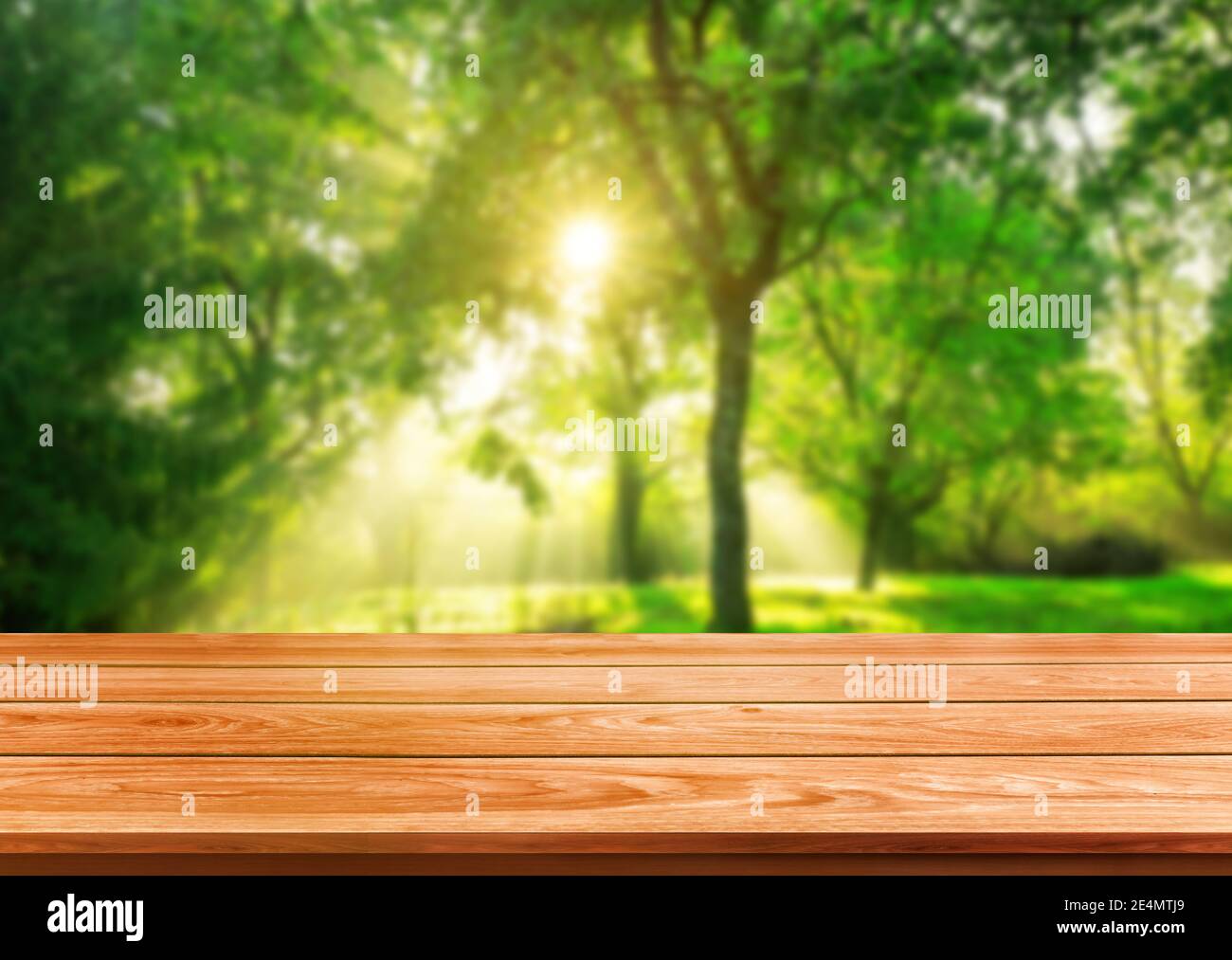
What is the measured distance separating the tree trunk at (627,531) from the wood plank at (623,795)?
4383mm

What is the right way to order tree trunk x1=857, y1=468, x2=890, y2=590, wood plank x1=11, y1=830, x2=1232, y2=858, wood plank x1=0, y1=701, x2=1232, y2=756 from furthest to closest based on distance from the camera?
1. tree trunk x1=857, y1=468, x2=890, y2=590
2. wood plank x1=0, y1=701, x2=1232, y2=756
3. wood plank x1=11, y1=830, x2=1232, y2=858

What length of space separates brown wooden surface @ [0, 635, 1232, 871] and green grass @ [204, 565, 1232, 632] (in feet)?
9.16

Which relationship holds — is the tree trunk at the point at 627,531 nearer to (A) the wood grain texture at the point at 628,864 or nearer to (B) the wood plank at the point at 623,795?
(B) the wood plank at the point at 623,795

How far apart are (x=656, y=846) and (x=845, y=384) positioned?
180 inches

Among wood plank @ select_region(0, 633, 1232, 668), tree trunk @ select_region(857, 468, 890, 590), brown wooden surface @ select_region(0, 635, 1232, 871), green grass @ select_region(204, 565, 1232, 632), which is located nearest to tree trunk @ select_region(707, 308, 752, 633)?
green grass @ select_region(204, 565, 1232, 632)

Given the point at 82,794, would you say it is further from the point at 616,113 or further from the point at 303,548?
the point at 303,548

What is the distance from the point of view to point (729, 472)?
4535 millimetres

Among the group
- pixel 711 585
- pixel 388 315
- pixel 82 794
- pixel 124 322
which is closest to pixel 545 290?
pixel 388 315

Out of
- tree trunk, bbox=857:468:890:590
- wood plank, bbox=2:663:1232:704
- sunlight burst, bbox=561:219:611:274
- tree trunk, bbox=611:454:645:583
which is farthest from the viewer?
tree trunk, bbox=611:454:645:583

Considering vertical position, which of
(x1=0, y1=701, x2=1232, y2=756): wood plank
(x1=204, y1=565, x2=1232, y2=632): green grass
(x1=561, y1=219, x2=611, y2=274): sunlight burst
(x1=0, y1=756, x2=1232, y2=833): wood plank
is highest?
(x1=561, y1=219, x2=611, y2=274): sunlight burst

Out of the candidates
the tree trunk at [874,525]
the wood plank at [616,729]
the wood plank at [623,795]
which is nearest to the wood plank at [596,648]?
the wood plank at [616,729]

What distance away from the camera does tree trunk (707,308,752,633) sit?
178 inches

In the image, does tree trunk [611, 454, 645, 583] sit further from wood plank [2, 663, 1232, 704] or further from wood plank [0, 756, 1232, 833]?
wood plank [0, 756, 1232, 833]

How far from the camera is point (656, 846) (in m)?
1.01
